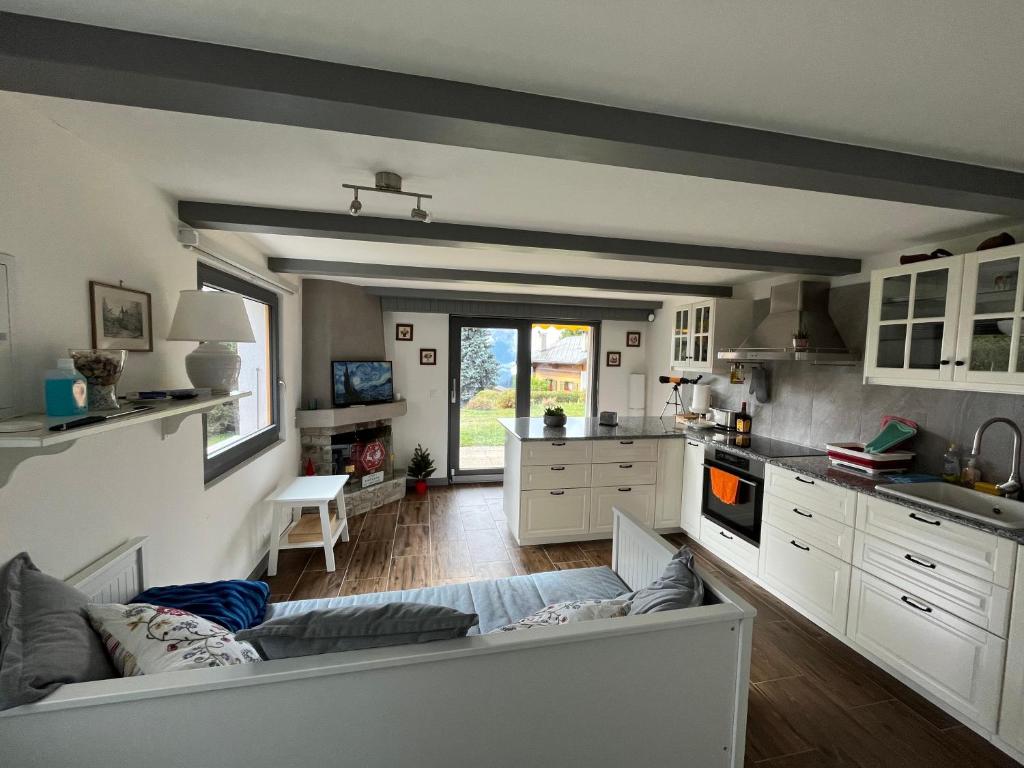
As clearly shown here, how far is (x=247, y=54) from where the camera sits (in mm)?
974

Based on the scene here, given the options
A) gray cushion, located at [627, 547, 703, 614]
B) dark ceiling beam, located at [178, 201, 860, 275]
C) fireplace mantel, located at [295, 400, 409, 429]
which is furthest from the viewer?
fireplace mantel, located at [295, 400, 409, 429]

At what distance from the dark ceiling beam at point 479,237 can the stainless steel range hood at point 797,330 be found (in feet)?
0.96

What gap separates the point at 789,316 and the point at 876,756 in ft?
8.22

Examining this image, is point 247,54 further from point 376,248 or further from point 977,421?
point 977,421

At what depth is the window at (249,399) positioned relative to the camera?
8.12 feet

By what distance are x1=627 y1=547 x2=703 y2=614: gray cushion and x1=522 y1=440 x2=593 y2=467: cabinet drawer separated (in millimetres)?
1834

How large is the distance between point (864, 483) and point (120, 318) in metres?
3.42

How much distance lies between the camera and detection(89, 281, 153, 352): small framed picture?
1453 millimetres

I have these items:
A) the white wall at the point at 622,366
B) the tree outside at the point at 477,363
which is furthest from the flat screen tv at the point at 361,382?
the white wall at the point at 622,366

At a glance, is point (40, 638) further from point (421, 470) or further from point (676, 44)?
point (421, 470)

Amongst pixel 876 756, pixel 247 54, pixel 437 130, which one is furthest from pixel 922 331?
pixel 247 54

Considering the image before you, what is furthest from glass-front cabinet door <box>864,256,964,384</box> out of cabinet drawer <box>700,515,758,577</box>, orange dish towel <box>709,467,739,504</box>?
cabinet drawer <box>700,515,758,577</box>

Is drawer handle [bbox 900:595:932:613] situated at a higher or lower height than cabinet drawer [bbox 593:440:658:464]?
lower

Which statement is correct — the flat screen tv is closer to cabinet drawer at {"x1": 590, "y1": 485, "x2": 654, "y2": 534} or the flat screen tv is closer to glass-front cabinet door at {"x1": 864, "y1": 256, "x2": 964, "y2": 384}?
cabinet drawer at {"x1": 590, "y1": 485, "x2": 654, "y2": 534}
